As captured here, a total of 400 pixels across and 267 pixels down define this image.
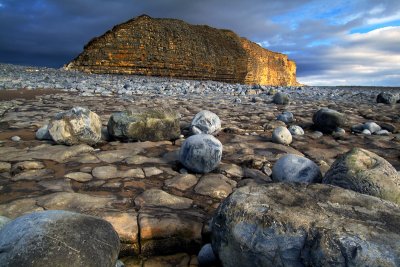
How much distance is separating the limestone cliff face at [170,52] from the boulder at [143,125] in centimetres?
1854

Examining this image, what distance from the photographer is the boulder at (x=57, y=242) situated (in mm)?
1033

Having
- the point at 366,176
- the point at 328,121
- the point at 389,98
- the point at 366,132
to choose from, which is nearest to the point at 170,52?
the point at 389,98

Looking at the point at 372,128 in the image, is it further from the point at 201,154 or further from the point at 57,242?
the point at 57,242

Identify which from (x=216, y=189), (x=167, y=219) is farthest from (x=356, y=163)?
(x=167, y=219)

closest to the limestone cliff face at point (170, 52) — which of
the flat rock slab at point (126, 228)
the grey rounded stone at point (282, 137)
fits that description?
the grey rounded stone at point (282, 137)

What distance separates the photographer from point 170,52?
23.3 m

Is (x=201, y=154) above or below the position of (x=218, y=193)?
above

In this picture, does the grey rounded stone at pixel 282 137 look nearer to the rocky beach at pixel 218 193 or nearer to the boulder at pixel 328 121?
the rocky beach at pixel 218 193

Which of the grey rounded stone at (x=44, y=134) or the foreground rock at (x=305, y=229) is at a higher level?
the foreground rock at (x=305, y=229)

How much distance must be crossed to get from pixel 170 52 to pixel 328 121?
20705 mm

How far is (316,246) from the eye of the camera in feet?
3.47

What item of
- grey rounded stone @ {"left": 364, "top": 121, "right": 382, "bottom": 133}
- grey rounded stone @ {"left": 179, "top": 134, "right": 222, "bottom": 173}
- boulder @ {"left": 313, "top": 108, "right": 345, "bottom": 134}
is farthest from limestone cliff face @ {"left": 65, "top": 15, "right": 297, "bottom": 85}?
grey rounded stone @ {"left": 179, "top": 134, "right": 222, "bottom": 173}

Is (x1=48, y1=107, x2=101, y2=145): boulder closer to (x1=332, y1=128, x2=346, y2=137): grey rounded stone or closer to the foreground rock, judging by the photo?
the foreground rock

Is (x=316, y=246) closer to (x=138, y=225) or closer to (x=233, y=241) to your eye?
(x=233, y=241)
